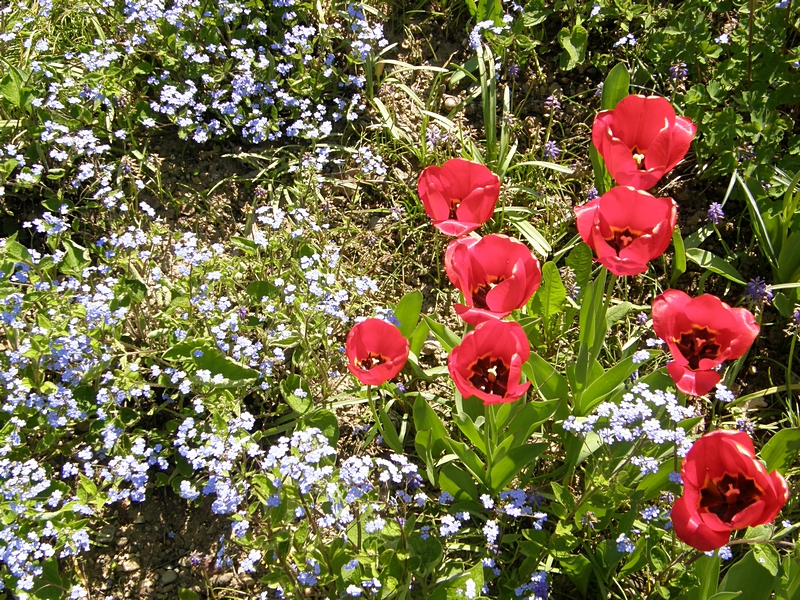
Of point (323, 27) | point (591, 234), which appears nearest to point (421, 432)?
point (591, 234)

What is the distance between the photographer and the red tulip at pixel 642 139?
2012 millimetres

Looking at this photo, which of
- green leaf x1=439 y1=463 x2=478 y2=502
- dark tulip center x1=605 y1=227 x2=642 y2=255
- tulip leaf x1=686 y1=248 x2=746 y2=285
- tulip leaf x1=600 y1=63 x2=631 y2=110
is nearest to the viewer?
dark tulip center x1=605 y1=227 x2=642 y2=255

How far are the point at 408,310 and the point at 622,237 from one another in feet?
3.09

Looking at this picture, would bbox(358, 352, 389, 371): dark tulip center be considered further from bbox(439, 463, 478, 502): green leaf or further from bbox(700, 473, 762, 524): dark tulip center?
bbox(700, 473, 762, 524): dark tulip center

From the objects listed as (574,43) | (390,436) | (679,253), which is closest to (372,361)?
(390,436)

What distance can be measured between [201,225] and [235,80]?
2.35 feet

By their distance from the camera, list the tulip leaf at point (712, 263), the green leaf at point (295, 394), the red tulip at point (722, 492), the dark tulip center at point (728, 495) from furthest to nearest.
Result: the tulip leaf at point (712, 263), the green leaf at point (295, 394), the dark tulip center at point (728, 495), the red tulip at point (722, 492)

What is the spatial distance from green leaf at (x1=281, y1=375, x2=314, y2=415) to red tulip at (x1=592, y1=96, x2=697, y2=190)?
55.3 inches

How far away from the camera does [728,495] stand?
1831 millimetres

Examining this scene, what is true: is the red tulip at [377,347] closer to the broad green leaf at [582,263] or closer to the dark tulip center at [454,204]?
the dark tulip center at [454,204]

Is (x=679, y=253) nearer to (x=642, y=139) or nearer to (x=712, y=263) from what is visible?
(x=712, y=263)

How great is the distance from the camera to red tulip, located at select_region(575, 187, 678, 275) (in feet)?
6.13

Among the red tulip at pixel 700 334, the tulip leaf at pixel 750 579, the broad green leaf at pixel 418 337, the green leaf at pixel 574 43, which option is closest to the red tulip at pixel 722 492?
the red tulip at pixel 700 334

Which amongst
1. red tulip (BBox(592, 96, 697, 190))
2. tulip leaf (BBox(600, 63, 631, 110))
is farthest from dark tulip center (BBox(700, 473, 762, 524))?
tulip leaf (BBox(600, 63, 631, 110))
